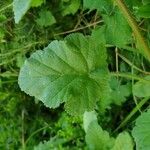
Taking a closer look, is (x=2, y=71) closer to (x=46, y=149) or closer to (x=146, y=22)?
(x=46, y=149)

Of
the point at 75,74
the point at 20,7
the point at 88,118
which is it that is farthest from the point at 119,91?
the point at 20,7

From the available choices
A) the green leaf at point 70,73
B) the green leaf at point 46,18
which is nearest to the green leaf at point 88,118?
the green leaf at point 46,18

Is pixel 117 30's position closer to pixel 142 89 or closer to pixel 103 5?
pixel 103 5

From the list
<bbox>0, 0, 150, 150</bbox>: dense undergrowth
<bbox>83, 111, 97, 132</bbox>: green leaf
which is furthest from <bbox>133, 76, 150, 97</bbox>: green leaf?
<bbox>83, 111, 97, 132</bbox>: green leaf

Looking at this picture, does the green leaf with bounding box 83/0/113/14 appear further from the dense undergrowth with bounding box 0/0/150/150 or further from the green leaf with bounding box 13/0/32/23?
the green leaf with bounding box 13/0/32/23

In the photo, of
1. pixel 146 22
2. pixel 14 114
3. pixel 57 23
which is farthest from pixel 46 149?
pixel 146 22

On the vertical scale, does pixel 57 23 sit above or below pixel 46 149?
above
